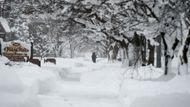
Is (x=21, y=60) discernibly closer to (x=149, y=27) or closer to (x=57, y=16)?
(x=57, y=16)

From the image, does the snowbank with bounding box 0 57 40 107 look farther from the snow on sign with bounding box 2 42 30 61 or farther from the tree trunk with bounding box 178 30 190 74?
the snow on sign with bounding box 2 42 30 61

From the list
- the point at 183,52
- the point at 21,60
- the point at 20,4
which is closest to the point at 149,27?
Answer: the point at 183,52

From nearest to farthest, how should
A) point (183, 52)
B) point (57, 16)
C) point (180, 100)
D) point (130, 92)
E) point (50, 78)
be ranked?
point (180, 100)
point (130, 92)
point (183, 52)
point (50, 78)
point (57, 16)

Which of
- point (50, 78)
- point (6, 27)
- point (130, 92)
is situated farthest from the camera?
point (6, 27)

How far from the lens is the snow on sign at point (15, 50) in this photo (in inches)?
865

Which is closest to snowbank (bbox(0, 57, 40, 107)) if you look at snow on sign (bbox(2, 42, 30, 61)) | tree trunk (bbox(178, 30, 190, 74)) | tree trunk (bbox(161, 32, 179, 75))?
tree trunk (bbox(178, 30, 190, 74))

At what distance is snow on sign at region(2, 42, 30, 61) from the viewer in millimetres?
21969

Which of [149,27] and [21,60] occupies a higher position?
[149,27]

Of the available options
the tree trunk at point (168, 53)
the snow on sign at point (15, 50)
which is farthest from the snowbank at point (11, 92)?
the snow on sign at point (15, 50)

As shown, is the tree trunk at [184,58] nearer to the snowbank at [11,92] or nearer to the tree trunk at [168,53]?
the tree trunk at [168,53]

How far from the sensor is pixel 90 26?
2633 centimetres

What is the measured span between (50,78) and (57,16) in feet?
17.5

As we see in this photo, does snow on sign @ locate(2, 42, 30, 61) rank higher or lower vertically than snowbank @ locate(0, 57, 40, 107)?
higher

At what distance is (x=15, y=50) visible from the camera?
73.7ft
